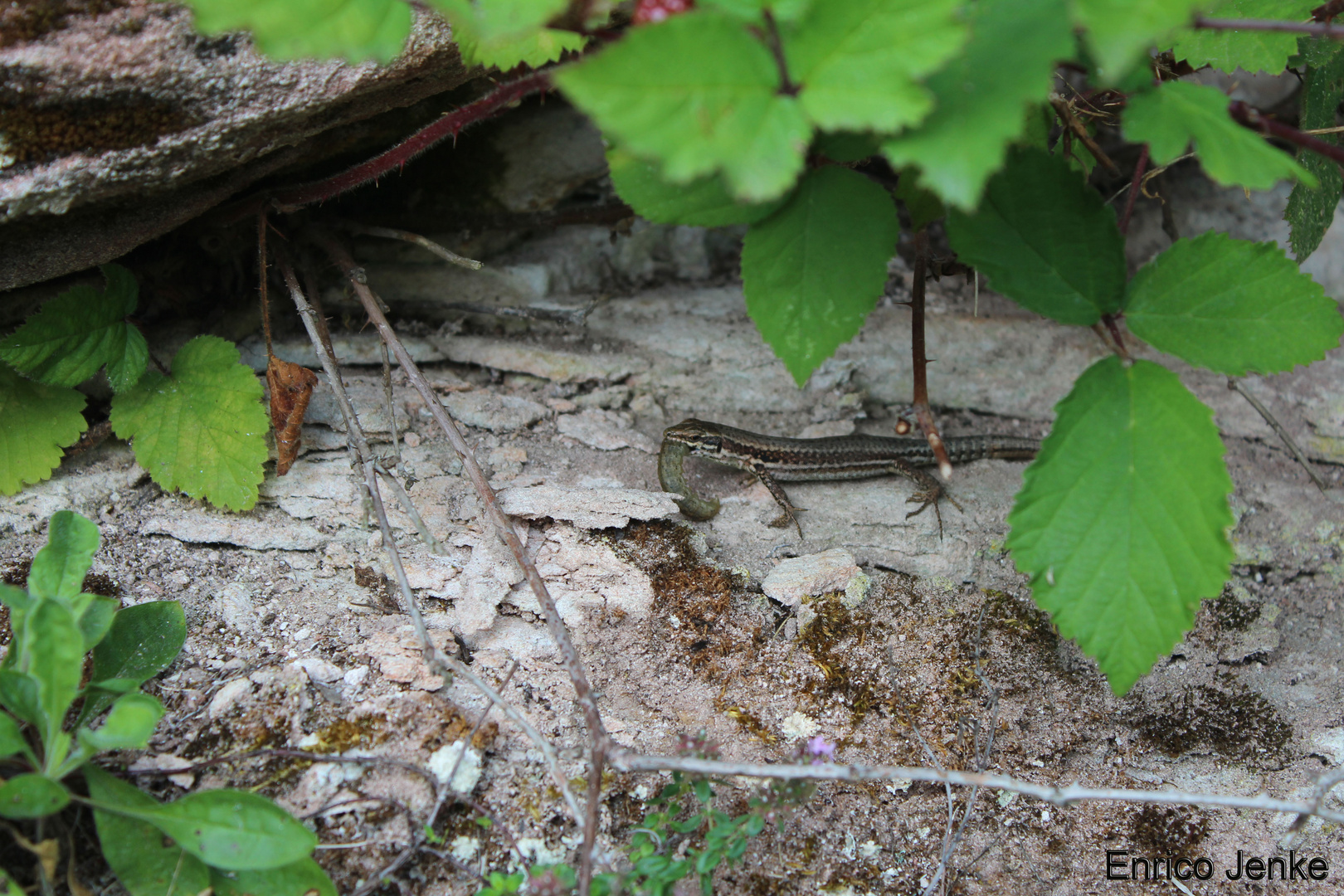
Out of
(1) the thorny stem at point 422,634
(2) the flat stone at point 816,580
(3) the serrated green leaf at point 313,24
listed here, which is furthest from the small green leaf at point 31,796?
(2) the flat stone at point 816,580

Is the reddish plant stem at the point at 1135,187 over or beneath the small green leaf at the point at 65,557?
over

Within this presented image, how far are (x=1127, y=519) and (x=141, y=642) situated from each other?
7.61ft

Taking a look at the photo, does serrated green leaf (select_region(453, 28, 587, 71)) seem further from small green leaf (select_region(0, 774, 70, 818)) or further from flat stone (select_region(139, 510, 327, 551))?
small green leaf (select_region(0, 774, 70, 818))

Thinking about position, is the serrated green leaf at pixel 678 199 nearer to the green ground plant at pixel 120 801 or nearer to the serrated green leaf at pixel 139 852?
the green ground plant at pixel 120 801

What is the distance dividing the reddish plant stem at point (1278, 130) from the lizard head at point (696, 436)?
1843 millimetres

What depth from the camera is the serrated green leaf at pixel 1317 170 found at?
2.47 metres

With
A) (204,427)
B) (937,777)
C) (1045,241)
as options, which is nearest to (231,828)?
(204,427)

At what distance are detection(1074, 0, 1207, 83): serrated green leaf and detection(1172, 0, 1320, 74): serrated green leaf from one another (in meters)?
1.08

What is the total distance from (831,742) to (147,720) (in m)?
1.58

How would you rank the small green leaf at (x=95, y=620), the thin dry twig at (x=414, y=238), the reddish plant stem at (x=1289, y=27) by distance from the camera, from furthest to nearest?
1. the thin dry twig at (x=414, y=238)
2. the small green leaf at (x=95, y=620)
3. the reddish plant stem at (x=1289, y=27)

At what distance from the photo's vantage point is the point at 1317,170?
2516mm

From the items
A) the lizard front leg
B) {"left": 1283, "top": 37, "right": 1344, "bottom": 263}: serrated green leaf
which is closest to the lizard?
the lizard front leg

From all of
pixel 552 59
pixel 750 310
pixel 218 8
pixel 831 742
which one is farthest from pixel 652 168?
pixel 831 742

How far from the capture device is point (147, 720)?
169cm
